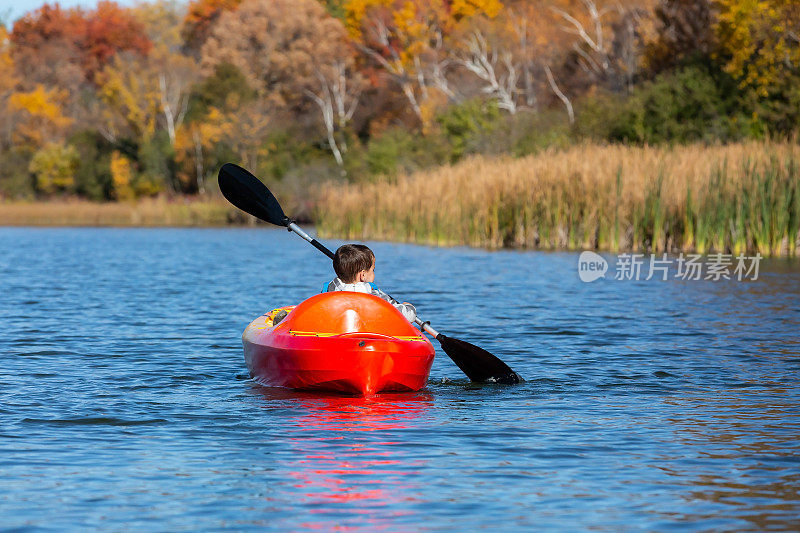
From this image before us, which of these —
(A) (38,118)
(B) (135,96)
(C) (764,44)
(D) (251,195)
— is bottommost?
(D) (251,195)

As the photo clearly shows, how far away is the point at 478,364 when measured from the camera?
962cm

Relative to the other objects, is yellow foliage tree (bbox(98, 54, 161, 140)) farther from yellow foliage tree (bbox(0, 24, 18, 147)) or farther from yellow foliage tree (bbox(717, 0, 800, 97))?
yellow foliage tree (bbox(717, 0, 800, 97))

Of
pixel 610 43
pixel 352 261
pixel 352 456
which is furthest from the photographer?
pixel 610 43

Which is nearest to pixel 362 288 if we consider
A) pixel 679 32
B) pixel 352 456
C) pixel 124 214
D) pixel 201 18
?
pixel 352 456

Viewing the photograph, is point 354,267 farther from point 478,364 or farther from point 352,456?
point 352,456

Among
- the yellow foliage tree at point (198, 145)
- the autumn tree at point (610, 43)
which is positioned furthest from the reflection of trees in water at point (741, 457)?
the yellow foliage tree at point (198, 145)

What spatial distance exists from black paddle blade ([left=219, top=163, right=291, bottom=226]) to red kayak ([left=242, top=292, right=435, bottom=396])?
134 inches

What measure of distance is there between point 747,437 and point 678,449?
0.57m

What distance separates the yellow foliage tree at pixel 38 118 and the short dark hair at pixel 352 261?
6053 centimetres

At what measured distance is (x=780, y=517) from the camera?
5438mm

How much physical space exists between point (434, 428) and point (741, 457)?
185 centimetres

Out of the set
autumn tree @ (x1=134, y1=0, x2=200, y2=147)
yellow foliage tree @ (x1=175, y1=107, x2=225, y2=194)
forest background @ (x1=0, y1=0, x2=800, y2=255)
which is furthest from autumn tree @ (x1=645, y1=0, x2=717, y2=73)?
autumn tree @ (x1=134, y1=0, x2=200, y2=147)

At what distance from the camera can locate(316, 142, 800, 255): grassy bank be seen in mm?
21156

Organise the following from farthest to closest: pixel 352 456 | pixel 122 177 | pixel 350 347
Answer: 1. pixel 122 177
2. pixel 350 347
3. pixel 352 456
